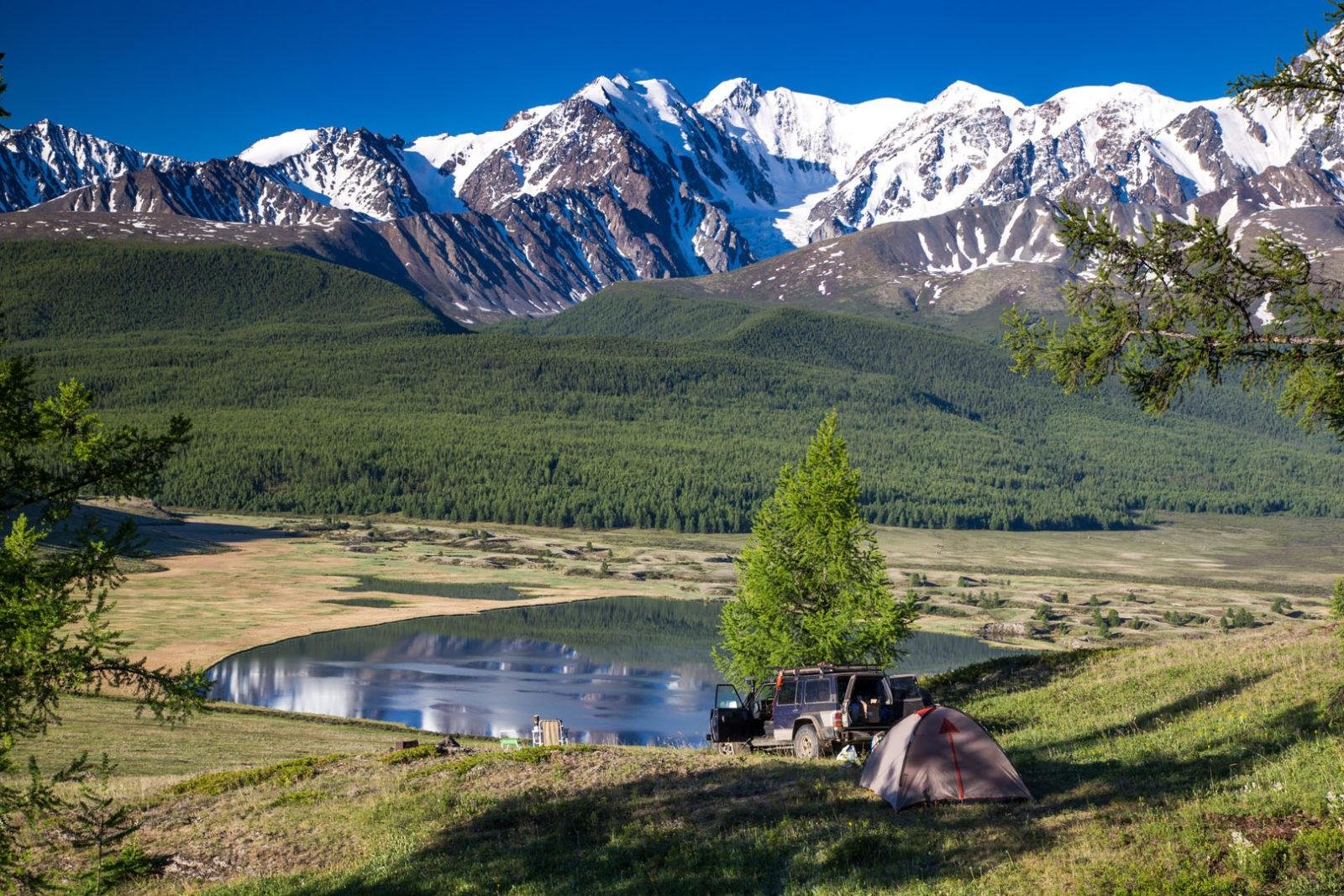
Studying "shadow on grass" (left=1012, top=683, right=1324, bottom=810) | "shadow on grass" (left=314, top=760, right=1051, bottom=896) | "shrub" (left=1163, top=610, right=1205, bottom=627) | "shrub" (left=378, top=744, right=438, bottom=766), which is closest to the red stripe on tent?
"shadow on grass" (left=314, top=760, right=1051, bottom=896)

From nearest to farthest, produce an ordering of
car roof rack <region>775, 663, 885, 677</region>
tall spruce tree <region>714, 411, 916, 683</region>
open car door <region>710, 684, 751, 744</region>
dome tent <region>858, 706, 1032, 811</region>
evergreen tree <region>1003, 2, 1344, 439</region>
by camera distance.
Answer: evergreen tree <region>1003, 2, 1344, 439</region> < dome tent <region>858, 706, 1032, 811</region> < car roof rack <region>775, 663, 885, 677</region> < open car door <region>710, 684, 751, 744</region> < tall spruce tree <region>714, 411, 916, 683</region>

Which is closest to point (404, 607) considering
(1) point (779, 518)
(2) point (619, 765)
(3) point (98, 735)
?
(3) point (98, 735)

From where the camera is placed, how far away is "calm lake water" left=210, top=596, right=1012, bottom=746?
77.9 metres

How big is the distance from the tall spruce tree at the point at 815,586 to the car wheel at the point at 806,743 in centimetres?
1323

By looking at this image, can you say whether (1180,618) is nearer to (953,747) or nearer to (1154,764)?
(1154,764)

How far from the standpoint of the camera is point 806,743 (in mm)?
29875

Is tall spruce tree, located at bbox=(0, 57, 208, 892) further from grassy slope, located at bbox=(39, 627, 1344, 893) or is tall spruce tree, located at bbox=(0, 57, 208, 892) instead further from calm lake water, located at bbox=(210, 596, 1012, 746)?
calm lake water, located at bbox=(210, 596, 1012, 746)

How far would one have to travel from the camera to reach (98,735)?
5338cm

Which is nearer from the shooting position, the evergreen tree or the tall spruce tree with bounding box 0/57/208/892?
the evergreen tree

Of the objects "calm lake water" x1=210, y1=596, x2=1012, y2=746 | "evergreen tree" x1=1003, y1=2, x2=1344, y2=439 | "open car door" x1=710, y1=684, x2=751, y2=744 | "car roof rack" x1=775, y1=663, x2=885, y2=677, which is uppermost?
"evergreen tree" x1=1003, y1=2, x2=1344, y2=439

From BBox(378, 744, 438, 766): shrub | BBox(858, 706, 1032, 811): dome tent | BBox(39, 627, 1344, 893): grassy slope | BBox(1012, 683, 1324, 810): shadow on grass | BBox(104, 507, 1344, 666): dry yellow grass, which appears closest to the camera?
BBox(39, 627, 1344, 893): grassy slope

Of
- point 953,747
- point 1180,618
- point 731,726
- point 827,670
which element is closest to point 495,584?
point 1180,618

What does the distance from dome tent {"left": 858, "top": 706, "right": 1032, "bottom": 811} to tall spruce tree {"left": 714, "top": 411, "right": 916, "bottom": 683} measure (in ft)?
69.0

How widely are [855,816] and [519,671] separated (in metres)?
82.0
